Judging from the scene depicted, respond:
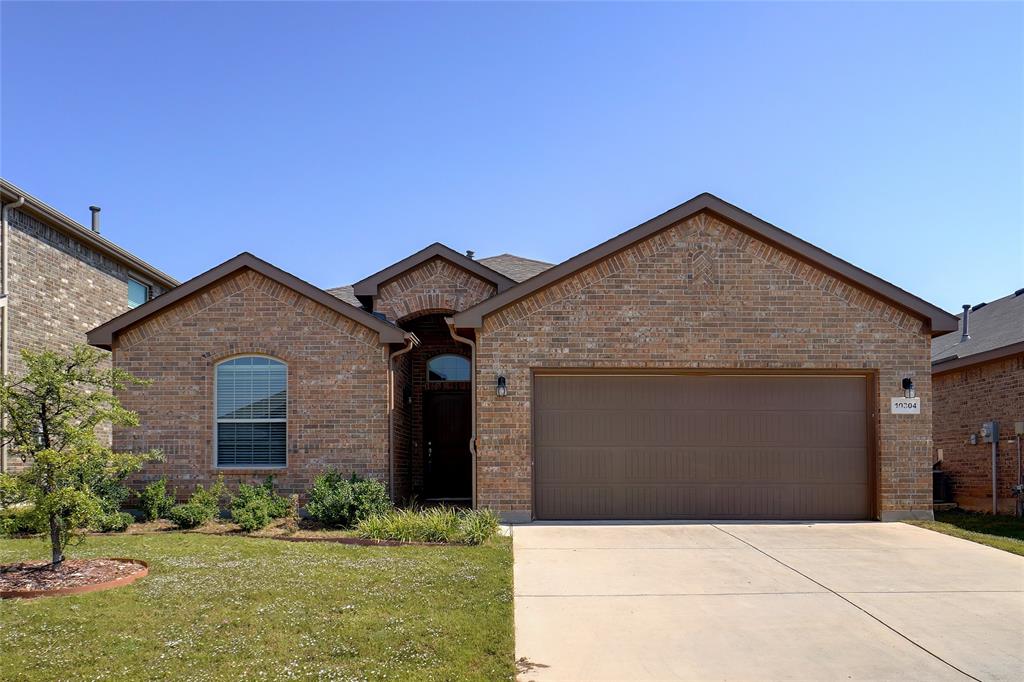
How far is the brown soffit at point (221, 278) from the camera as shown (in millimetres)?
13141

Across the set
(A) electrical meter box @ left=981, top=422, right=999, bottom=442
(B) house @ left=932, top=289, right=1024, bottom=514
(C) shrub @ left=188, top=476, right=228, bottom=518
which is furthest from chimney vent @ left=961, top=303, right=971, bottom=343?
(C) shrub @ left=188, top=476, right=228, bottom=518

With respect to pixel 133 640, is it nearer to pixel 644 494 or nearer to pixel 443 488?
pixel 644 494

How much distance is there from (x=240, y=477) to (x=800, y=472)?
30.1 ft

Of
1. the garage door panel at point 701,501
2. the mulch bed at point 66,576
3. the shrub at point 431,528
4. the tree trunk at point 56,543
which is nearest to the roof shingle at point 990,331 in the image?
the garage door panel at point 701,501

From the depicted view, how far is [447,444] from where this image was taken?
16891 millimetres

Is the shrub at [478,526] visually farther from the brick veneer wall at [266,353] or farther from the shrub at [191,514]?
the shrub at [191,514]

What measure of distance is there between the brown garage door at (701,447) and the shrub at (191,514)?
16.5ft

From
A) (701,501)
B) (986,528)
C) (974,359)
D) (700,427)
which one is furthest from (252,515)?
(974,359)

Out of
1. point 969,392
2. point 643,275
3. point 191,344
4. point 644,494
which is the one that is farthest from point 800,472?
point 191,344

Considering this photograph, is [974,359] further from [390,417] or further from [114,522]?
[114,522]

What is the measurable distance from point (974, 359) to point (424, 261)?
10990 mm

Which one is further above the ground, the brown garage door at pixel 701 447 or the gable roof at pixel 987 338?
the gable roof at pixel 987 338

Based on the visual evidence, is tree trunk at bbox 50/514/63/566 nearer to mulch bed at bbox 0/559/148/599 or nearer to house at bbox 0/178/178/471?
mulch bed at bbox 0/559/148/599

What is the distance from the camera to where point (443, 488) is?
1691 centimetres
